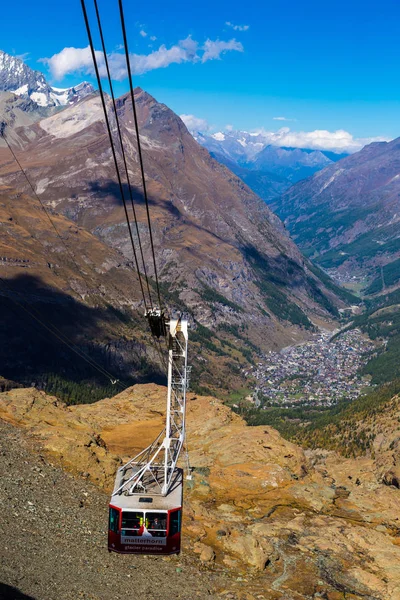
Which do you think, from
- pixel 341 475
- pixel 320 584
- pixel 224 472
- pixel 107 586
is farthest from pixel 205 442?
pixel 107 586

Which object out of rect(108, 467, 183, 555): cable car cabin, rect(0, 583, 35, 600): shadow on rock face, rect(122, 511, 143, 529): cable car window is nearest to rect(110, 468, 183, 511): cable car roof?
rect(108, 467, 183, 555): cable car cabin

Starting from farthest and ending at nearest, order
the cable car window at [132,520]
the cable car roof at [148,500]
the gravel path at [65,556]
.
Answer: the cable car roof at [148,500]
the cable car window at [132,520]
the gravel path at [65,556]

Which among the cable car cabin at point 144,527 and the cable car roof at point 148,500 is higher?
the cable car roof at point 148,500

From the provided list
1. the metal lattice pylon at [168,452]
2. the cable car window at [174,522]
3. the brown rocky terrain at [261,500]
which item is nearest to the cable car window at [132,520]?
the cable car window at [174,522]

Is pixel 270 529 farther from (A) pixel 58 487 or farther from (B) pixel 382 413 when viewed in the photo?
(B) pixel 382 413

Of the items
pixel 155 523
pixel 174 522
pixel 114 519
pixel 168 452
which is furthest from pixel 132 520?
pixel 168 452

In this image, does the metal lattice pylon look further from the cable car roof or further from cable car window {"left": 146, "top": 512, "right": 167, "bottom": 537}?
cable car window {"left": 146, "top": 512, "right": 167, "bottom": 537}

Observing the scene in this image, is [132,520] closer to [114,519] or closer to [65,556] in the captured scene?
[114,519]

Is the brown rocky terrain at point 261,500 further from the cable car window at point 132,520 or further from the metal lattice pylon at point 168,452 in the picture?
the cable car window at point 132,520
